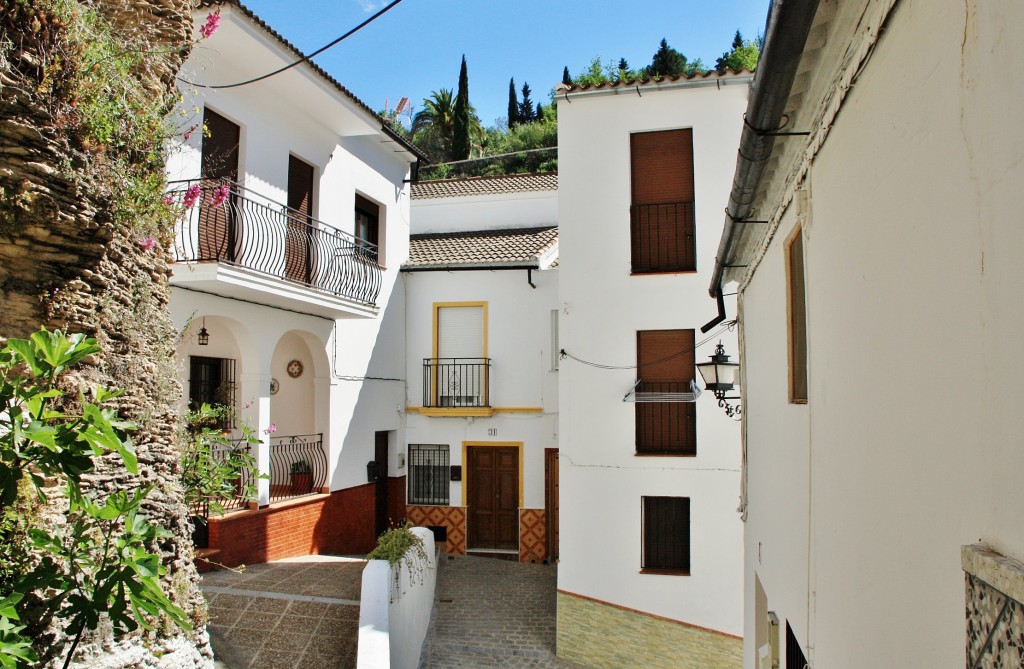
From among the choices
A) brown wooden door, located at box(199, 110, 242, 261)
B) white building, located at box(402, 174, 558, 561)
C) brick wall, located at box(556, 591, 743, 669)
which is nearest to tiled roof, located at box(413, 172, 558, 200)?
white building, located at box(402, 174, 558, 561)

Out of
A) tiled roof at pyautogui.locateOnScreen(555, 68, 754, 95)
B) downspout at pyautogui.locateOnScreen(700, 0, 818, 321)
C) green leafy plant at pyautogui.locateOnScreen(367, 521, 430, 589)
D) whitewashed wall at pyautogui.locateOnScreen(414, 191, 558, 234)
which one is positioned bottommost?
green leafy plant at pyautogui.locateOnScreen(367, 521, 430, 589)

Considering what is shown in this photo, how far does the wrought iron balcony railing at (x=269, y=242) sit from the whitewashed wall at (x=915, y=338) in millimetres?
6385

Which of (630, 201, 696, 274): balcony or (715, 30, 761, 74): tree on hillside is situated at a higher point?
(715, 30, 761, 74): tree on hillside

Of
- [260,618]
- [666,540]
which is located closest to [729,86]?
[666,540]

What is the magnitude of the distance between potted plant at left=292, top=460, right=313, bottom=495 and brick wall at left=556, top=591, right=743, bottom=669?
15.4 ft

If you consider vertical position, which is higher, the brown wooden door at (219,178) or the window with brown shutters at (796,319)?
the brown wooden door at (219,178)

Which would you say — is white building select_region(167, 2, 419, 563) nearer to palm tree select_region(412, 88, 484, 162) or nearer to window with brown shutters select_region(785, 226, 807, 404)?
window with brown shutters select_region(785, 226, 807, 404)

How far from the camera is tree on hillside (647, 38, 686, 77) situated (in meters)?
37.9

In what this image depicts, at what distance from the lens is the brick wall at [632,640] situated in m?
10.9

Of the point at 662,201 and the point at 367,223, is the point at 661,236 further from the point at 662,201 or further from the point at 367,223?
the point at 367,223

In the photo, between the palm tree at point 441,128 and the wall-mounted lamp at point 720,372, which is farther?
the palm tree at point 441,128

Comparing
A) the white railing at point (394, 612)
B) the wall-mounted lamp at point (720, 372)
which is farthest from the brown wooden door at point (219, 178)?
the wall-mounted lamp at point (720, 372)

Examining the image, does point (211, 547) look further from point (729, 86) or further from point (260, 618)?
point (729, 86)

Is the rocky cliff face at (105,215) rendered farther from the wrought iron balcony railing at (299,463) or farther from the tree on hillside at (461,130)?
the tree on hillside at (461,130)
